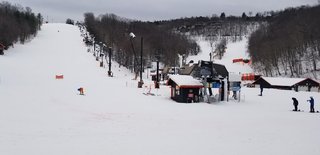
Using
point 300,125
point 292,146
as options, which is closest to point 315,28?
point 300,125

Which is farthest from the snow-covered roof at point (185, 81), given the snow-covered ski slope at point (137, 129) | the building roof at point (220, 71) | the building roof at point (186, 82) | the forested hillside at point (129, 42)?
the forested hillside at point (129, 42)

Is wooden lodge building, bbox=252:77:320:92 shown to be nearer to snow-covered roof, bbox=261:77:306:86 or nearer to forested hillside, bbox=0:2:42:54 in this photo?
snow-covered roof, bbox=261:77:306:86

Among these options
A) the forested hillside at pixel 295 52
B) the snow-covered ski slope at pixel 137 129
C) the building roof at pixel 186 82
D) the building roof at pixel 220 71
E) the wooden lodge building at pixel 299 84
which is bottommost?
the snow-covered ski slope at pixel 137 129

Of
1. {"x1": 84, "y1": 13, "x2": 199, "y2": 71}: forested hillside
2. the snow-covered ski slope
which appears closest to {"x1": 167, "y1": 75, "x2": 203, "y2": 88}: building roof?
the snow-covered ski slope

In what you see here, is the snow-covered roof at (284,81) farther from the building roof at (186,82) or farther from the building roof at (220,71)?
the building roof at (186,82)

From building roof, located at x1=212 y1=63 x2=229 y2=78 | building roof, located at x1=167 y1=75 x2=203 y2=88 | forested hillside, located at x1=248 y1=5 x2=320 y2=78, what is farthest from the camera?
forested hillside, located at x1=248 y1=5 x2=320 y2=78

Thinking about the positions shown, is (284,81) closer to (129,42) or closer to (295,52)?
(295,52)

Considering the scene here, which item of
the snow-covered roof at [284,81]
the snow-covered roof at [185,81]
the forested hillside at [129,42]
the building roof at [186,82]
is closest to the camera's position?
the building roof at [186,82]

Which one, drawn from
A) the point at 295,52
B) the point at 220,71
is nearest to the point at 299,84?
the point at 220,71

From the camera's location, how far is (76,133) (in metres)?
13.4

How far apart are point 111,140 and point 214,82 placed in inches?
752

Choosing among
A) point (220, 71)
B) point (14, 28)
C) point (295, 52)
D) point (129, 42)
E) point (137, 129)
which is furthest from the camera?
point (295, 52)

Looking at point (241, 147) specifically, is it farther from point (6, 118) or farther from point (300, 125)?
point (6, 118)

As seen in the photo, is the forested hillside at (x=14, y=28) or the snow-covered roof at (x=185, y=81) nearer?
the snow-covered roof at (x=185, y=81)
